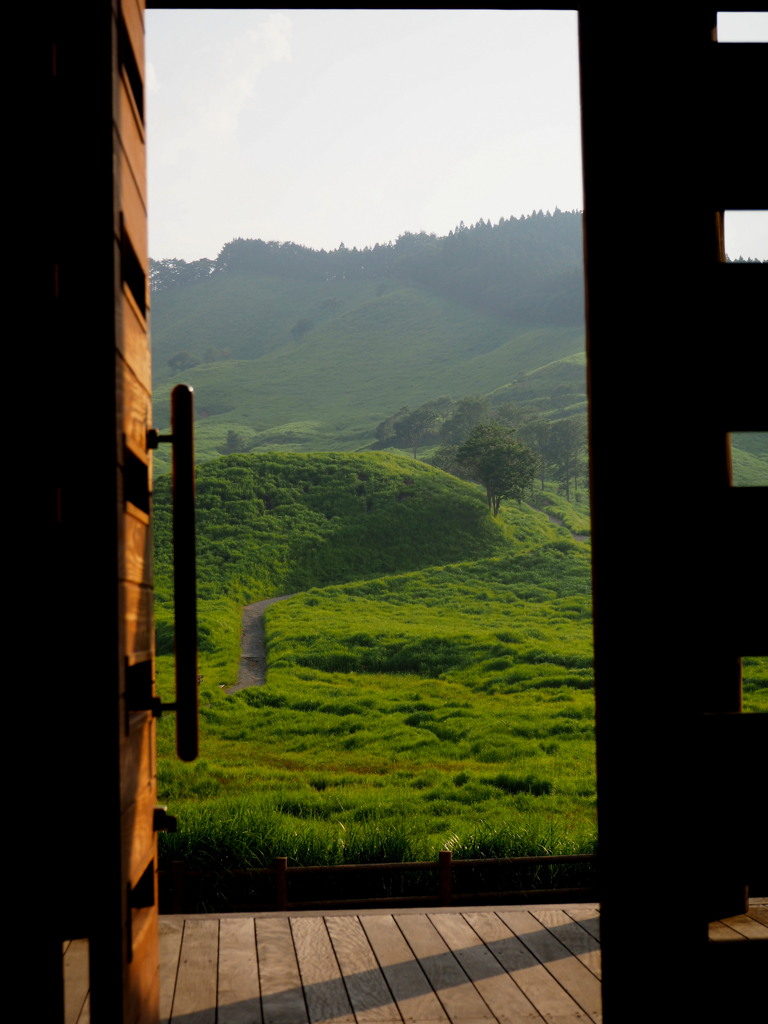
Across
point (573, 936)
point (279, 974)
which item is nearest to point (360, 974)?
point (279, 974)

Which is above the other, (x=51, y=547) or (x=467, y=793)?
(x=51, y=547)

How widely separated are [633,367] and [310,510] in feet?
126

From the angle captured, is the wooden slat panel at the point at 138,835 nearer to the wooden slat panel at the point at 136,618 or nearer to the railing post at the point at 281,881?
the wooden slat panel at the point at 136,618

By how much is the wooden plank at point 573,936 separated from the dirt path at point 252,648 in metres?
18.1

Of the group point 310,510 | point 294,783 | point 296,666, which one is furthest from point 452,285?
point 294,783

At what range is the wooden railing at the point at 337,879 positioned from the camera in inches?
187

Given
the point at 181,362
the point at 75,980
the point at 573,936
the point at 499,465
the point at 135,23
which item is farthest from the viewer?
the point at 181,362

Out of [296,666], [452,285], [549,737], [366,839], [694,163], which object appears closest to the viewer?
[694,163]

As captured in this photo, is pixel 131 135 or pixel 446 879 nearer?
pixel 131 135

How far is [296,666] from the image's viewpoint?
2386 cm

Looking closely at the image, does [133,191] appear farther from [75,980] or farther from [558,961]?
[558,961]

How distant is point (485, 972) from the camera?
3.42 metres

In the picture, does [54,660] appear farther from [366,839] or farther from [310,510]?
[310,510]

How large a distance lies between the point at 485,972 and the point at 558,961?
31cm
